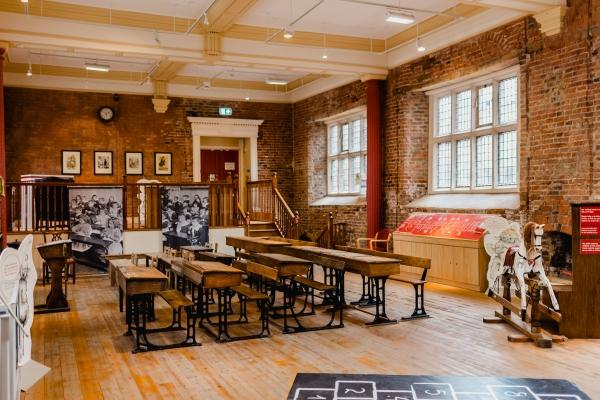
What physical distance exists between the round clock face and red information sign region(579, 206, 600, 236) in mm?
11303

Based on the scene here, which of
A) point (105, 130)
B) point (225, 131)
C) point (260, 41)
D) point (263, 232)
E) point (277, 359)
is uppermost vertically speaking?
point (260, 41)

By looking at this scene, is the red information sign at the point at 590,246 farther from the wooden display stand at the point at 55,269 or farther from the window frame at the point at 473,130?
the wooden display stand at the point at 55,269

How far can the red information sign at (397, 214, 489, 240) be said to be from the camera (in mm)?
8773

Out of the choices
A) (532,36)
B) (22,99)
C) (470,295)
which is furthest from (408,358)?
(22,99)

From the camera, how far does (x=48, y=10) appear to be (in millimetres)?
8930

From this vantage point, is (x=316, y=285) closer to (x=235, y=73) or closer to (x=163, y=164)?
(x=235, y=73)

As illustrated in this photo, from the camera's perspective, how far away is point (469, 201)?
9.72 meters

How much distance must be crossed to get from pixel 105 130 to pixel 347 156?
5.99 metres

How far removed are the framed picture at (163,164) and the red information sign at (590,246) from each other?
10839 millimetres

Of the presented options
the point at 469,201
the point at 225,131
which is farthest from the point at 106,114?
the point at 469,201

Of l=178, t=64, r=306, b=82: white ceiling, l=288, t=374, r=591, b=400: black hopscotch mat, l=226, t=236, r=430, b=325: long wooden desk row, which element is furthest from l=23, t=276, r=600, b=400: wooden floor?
l=178, t=64, r=306, b=82: white ceiling

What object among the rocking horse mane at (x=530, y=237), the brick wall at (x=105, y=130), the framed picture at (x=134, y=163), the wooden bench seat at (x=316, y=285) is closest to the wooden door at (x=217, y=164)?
the brick wall at (x=105, y=130)

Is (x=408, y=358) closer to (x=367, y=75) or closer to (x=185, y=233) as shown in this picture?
(x=185, y=233)

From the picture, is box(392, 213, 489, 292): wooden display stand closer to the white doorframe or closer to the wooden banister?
the wooden banister
